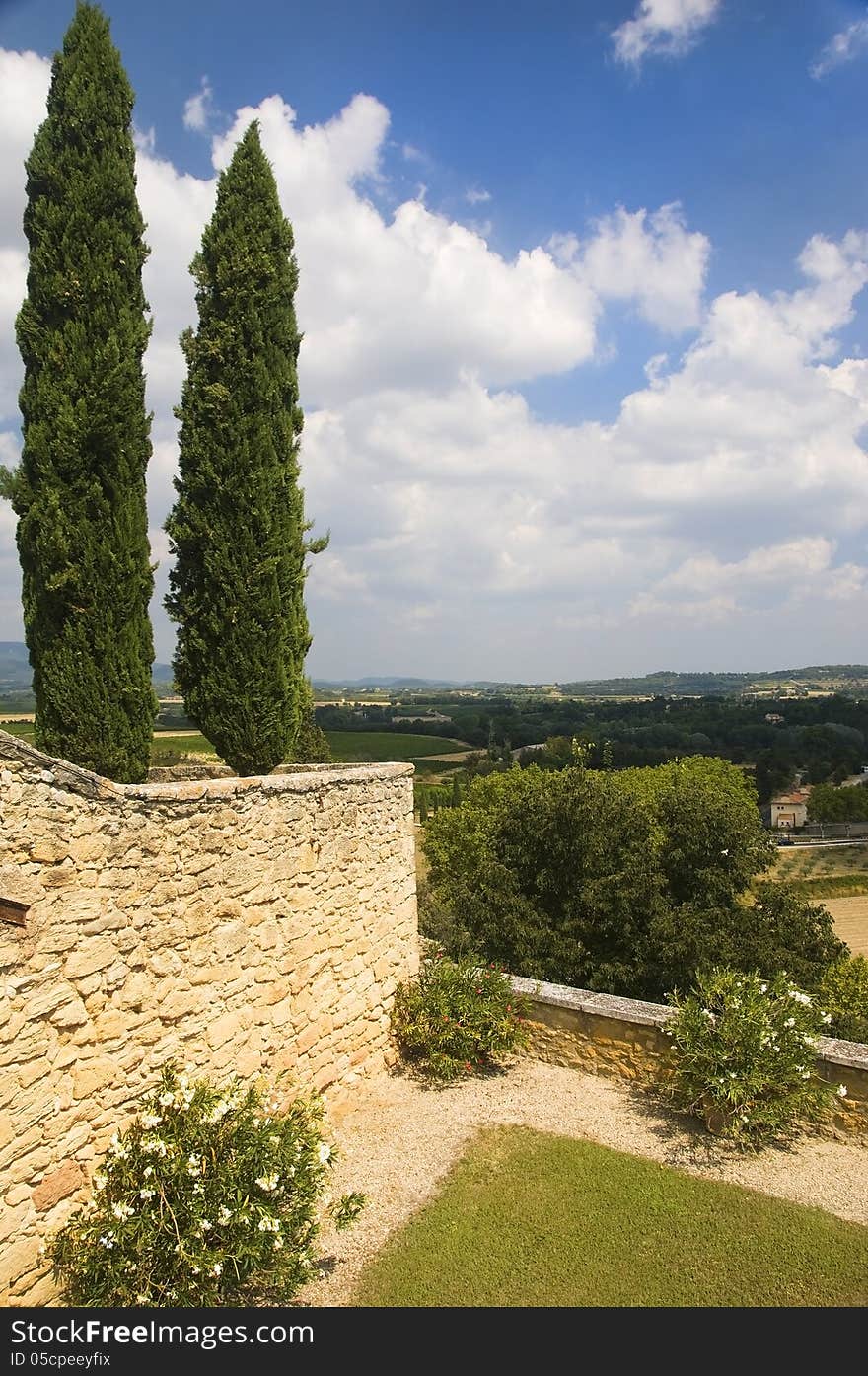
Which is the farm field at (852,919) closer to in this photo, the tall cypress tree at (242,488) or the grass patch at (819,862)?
the grass patch at (819,862)

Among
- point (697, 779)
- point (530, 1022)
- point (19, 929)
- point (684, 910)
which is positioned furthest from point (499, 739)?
point (19, 929)

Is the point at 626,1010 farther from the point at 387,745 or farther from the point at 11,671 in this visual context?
the point at 11,671

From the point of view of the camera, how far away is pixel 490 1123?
717 centimetres

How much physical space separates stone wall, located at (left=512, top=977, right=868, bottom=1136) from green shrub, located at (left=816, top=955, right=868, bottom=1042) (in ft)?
13.8

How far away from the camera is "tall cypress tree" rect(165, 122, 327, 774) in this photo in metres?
7.91

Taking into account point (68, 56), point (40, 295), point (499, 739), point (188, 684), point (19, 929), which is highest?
point (68, 56)

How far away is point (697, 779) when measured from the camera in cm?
2977

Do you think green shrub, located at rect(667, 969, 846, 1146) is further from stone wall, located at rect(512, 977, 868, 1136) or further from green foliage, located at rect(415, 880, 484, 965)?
green foliage, located at rect(415, 880, 484, 965)

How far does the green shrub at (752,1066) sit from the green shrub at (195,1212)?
3.48m

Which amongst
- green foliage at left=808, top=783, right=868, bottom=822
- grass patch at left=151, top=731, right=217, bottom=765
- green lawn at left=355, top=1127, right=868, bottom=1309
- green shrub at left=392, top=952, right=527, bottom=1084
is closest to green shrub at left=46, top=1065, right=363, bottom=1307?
green lawn at left=355, top=1127, right=868, bottom=1309

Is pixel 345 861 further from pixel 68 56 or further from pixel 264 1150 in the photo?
pixel 68 56

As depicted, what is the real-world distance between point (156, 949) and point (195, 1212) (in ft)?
5.40

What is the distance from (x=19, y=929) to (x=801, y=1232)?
583 cm

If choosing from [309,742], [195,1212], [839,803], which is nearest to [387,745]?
[839,803]
